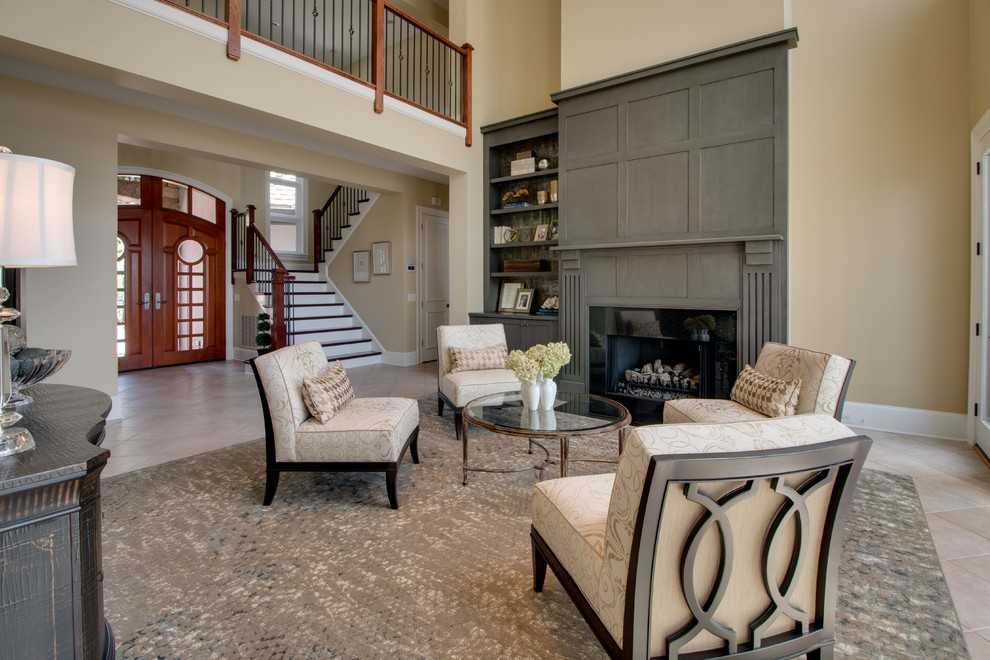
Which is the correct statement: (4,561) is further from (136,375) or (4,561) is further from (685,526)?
(136,375)

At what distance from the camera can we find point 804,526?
4.16ft

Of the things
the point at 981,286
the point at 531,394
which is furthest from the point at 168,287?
the point at 981,286

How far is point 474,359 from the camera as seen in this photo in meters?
4.52

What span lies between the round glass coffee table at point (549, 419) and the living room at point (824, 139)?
239 cm

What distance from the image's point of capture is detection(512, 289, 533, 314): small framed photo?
19.8 ft

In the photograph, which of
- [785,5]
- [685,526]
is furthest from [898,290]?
[685,526]

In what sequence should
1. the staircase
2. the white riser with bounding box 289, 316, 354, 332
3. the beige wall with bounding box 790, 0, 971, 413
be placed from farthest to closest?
the white riser with bounding box 289, 316, 354, 332 < the staircase < the beige wall with bounding box 790, 0, 971, 413

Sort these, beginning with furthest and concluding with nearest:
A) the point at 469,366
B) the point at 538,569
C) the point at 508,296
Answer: the point at 508,296, the point at 469,366, the point at 538,569

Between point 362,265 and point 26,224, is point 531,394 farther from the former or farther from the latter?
point 362,265

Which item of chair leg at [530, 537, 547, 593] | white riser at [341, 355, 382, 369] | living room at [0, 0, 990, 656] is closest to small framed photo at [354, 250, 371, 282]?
white riser at [341, 355, 382, 369]

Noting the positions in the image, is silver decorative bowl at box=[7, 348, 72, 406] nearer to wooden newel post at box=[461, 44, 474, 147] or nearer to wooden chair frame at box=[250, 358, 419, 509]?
wooden chair frame at box=[250, 358, 419, 509]

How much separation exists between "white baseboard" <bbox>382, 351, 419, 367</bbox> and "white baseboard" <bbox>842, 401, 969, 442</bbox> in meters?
5.65

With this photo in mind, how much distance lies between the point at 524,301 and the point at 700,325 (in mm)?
2181

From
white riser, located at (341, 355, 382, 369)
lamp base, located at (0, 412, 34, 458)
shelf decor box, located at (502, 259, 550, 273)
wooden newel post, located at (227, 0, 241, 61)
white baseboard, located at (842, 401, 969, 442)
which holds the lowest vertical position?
white baseboard, located at (842, 401, 969, 442)
